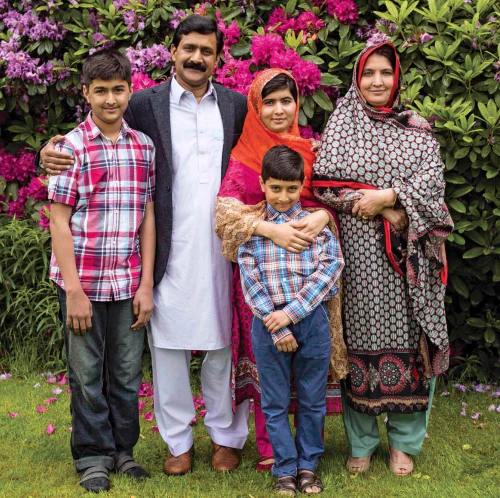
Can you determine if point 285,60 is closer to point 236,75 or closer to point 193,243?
point 236,75

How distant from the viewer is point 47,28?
500 centimetres

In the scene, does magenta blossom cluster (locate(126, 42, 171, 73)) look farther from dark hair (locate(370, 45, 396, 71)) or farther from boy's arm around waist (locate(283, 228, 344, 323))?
boy's arm around waist (locate(283, 228, 344, 323))

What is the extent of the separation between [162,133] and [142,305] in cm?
75

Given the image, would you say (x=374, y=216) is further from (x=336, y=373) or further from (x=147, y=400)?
(x=147, y=400)

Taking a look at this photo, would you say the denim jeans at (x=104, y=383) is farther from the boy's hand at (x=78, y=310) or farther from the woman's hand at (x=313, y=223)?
the woman's hand at (x=313, y=223)

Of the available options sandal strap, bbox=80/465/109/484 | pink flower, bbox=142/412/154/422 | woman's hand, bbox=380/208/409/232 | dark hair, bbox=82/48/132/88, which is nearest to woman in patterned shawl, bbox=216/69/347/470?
woman's hand, bbox=380/208/409/232

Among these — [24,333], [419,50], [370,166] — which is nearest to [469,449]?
[370,166]

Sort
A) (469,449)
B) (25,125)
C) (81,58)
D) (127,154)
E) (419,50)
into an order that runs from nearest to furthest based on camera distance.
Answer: (127,154)
(469,449)
(419,50)
(81,58)
(25,125)

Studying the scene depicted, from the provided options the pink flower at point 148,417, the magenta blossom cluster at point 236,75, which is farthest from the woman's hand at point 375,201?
the pink flower at point 148,417

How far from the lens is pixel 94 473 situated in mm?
3344

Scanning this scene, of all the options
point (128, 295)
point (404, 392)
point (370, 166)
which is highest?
point (370, 166)

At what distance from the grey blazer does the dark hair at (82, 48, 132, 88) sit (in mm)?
248

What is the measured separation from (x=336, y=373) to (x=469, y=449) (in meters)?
0.93

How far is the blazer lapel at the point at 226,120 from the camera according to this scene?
11.3 ft
